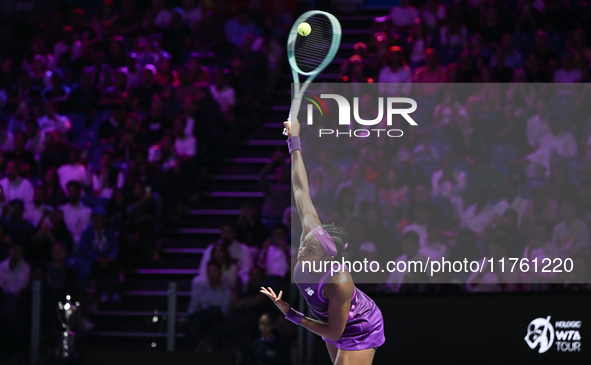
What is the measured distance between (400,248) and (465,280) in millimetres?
656

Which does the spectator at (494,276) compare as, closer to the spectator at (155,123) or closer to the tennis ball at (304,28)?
the tennis ball at (304,28)

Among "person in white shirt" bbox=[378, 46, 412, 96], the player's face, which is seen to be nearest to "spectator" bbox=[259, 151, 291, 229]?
"person in white shirt" bbox=[378, 46, 412, 96]

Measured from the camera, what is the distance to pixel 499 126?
8.38 metres

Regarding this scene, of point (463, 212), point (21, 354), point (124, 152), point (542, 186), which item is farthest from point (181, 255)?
point (542, 186)

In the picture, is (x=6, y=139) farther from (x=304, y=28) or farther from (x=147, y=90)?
(x=304, y=28)

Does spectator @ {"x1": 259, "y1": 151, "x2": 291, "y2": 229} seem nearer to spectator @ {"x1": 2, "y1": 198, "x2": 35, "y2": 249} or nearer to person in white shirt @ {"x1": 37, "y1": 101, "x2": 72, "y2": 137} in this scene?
spectator @ {"x1": 2, "y1": 198, "x2": 35, "y2": 249}

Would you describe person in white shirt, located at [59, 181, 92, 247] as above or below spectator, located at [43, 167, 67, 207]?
below

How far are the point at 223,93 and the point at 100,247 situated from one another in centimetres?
279

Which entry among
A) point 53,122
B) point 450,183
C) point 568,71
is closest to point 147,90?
point 53,122

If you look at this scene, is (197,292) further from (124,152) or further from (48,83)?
(48,83)

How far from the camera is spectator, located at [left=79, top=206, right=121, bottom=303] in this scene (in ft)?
29.4

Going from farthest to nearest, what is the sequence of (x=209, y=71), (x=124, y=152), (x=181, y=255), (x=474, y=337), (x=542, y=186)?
(x=209, y=71) < (x=124, y=152) < (x=181, y=255) < (x=542, y=186) < (x=474, y=337)

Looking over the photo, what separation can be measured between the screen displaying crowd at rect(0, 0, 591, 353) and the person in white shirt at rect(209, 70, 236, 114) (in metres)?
0.03

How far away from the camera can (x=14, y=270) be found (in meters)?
8.74
